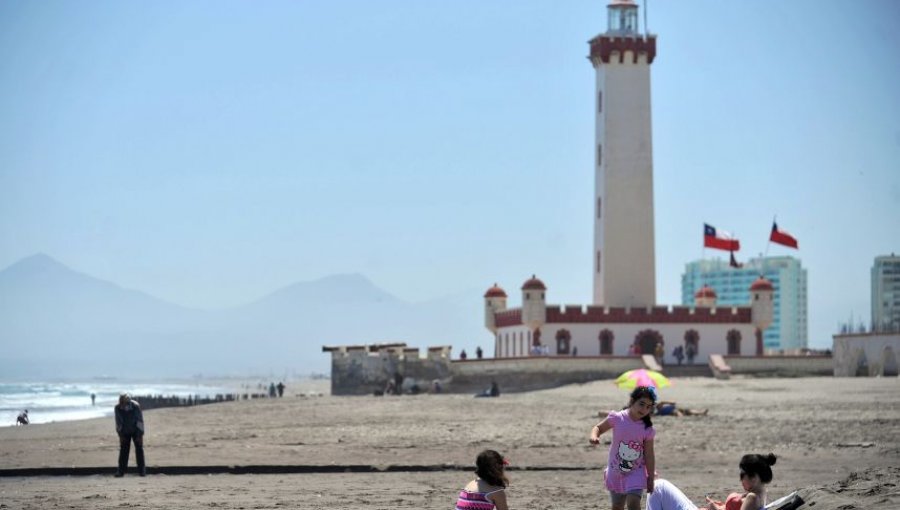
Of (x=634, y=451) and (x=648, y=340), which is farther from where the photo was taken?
(x=648, y=340)

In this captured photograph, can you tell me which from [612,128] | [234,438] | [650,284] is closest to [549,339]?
[650,284]

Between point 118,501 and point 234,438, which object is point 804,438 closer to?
point 234,438

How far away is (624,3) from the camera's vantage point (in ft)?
204

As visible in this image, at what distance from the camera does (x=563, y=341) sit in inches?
2320

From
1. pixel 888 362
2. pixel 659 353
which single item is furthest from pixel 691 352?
pixel 888 362

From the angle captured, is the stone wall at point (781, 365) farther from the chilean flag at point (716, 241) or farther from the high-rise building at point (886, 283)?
the high-rise building at point (886, 283)

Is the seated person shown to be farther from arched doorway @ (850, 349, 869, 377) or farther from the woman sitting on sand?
arched doorway @ (850, 349, 869, 377)

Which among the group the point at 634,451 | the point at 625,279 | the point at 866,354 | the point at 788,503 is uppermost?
the point at 625,279

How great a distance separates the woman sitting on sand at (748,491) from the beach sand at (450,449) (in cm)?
127

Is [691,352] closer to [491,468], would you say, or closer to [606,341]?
[606,341]

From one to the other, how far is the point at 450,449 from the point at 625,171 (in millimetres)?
35820

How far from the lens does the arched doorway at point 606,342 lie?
58.9m

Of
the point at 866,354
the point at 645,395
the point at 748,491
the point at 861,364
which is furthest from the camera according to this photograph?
the point at 861,364

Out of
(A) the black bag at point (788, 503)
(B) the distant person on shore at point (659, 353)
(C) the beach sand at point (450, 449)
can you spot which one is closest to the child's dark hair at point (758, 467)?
(A) the black bag at point (788, 503)
